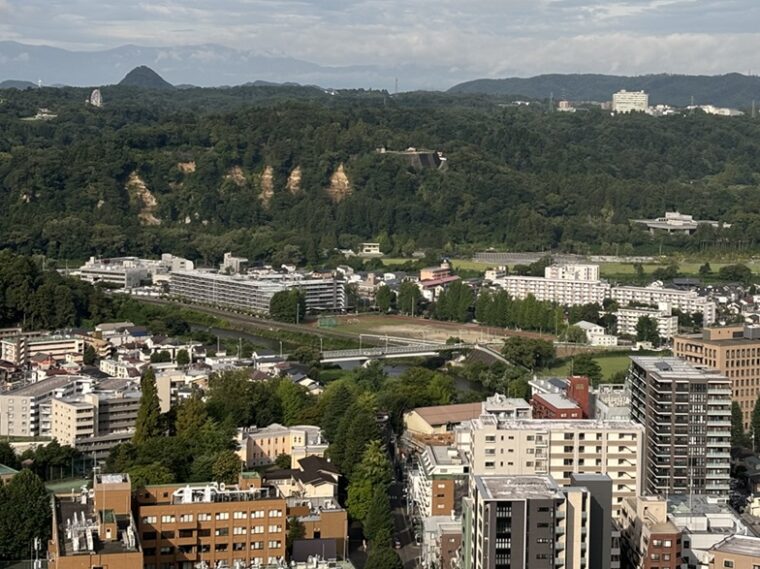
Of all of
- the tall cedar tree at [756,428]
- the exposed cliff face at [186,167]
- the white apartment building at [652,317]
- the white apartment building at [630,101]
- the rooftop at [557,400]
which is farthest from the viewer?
the white apartment building at [630,101]

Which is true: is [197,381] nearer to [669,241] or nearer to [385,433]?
[385,433]

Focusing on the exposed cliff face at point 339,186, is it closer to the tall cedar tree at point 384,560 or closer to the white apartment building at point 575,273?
the white apartment building at point 575,273

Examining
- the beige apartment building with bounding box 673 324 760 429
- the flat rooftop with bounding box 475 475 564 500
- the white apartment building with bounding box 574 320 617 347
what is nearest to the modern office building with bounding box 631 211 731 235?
the white apartment building with bounding box 574 320 617 347

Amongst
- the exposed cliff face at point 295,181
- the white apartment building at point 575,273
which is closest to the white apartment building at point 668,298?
the white apartment building at point 575,273

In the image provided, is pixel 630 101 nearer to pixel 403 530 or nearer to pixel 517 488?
pixel 403 530

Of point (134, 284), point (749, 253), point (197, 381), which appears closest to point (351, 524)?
point (197, 381)

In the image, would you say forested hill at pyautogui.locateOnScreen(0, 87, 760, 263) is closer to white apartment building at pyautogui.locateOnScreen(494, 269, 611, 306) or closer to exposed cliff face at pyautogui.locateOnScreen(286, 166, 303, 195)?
exposed cliff face at pyautogui.locateOnScreen(286, 166, 303, 195)
